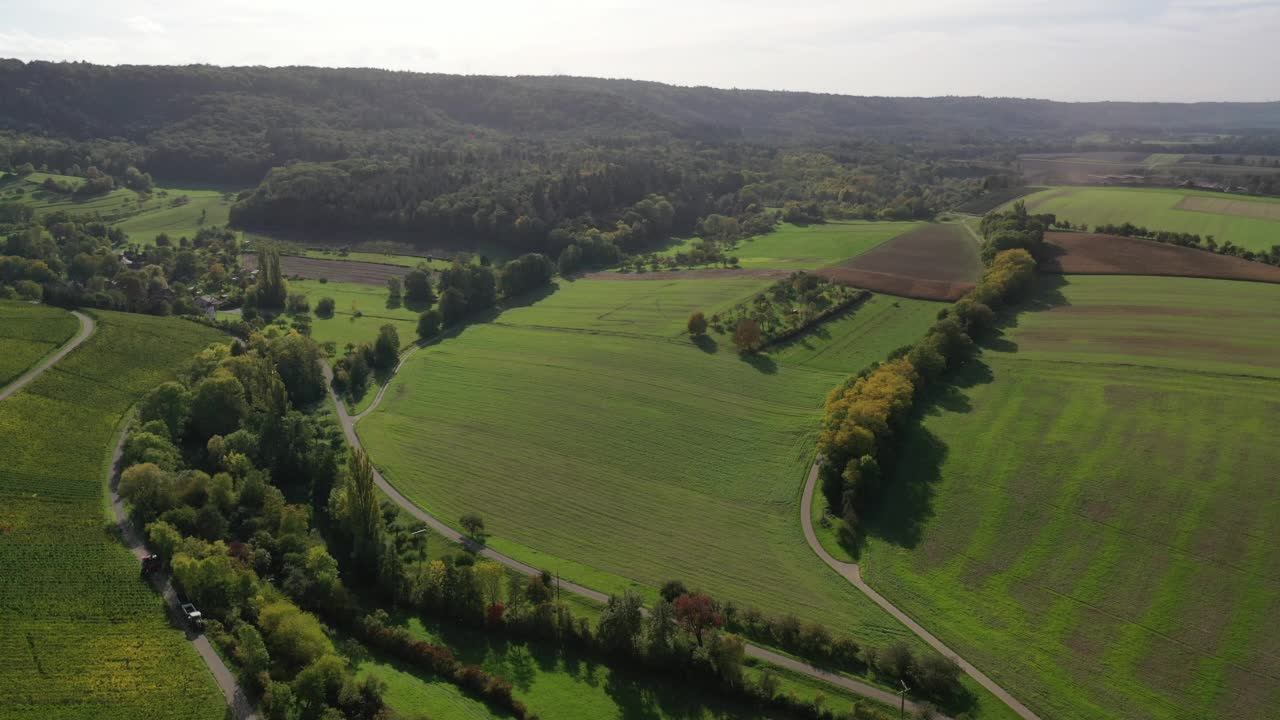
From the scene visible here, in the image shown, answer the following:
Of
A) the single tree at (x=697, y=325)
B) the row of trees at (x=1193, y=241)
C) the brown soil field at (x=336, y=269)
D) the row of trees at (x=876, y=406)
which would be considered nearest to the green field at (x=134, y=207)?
the brown soil field at (x=336, y=269)

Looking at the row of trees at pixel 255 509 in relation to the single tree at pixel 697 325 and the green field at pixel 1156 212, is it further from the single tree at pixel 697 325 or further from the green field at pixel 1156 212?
the green field at pixel 1156 212

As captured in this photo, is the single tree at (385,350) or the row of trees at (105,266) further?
the row of trees at (105,266)

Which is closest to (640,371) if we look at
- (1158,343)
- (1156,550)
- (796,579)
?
(796,579)

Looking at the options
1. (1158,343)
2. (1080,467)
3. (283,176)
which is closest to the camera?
(1080,467)

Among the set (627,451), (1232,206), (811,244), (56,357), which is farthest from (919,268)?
(56,357)

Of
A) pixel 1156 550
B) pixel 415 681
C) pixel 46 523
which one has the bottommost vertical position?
pixel 415 681

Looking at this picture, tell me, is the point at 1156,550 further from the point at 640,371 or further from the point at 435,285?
the point at 435,285

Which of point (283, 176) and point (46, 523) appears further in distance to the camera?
point (283, 176)

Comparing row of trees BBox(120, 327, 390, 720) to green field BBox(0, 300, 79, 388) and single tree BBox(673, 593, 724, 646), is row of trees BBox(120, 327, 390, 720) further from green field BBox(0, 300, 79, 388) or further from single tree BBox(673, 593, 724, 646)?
single tree BBox(673, 593, 724, 646)
